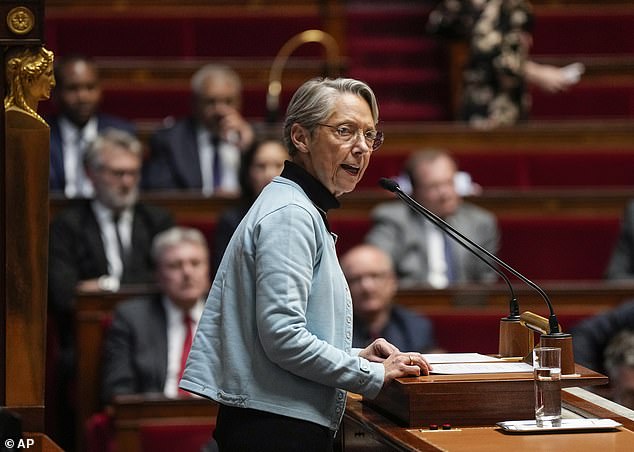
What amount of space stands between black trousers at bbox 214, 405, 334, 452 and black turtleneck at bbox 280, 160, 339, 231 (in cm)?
24

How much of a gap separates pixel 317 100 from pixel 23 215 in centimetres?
37

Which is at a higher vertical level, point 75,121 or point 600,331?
point 75,121

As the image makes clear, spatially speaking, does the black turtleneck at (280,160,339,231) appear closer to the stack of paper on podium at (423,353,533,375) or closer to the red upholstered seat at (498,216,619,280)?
the stack of paper on podium at (423,353,533,375)

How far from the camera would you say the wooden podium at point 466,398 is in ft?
5.41

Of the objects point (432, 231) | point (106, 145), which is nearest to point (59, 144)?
point (106, 145)

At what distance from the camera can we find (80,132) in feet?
13.4

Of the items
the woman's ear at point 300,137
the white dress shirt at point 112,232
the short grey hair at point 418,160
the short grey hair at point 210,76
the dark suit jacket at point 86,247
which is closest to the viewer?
the woman's ear at point 300,137

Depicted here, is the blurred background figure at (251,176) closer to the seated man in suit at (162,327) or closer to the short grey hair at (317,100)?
the seated man in suit at (162,327)

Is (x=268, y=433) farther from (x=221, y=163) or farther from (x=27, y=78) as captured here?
(x=221, y=163)

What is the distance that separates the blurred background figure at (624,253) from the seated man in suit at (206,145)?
41.5 inches

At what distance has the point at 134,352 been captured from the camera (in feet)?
10.4

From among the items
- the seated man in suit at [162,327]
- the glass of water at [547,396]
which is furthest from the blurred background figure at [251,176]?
the glass of water at [547,396]

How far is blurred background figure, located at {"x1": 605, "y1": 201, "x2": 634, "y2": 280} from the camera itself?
12.1 ft

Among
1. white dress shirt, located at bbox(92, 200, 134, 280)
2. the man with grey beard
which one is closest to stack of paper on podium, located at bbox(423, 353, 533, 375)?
the man with grey beard
